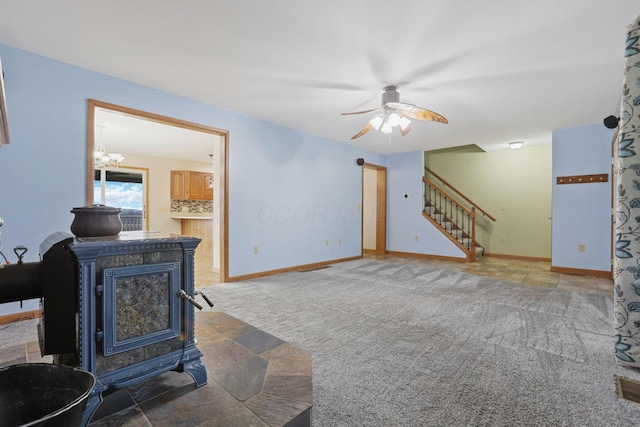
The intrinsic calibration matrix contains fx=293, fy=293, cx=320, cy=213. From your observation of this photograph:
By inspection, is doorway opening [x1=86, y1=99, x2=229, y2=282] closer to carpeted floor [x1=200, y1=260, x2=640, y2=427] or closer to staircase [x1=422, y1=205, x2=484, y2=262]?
carpeted floor [x1=200, y1=260, x2=640, y2=427]

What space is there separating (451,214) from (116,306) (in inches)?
275

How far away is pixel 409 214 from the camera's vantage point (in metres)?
6.72

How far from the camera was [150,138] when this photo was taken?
18.2 ft

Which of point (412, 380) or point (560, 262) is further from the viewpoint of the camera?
point (560, 262)

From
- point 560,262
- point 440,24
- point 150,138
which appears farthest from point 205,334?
point 560,262

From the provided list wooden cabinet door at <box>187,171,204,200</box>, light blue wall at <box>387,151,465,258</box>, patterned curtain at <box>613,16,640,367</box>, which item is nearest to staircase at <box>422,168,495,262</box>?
light blue wall at <box>387,151,465,258</box>

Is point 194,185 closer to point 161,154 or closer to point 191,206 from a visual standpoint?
→ point 191,206

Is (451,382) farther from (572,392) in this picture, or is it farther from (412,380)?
(572,392)

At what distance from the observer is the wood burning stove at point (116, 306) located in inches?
44.6

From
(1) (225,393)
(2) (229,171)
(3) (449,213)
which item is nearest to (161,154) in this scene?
(2) (229,171)

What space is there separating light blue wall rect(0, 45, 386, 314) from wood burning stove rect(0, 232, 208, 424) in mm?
1939

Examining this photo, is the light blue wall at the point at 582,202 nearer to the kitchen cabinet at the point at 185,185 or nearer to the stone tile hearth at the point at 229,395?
the stone tile hearth at the point at 229,395

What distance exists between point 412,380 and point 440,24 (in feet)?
7.86

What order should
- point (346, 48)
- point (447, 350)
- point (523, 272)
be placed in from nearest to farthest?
point (447, 350), point (346, 48), point (523, 272)
